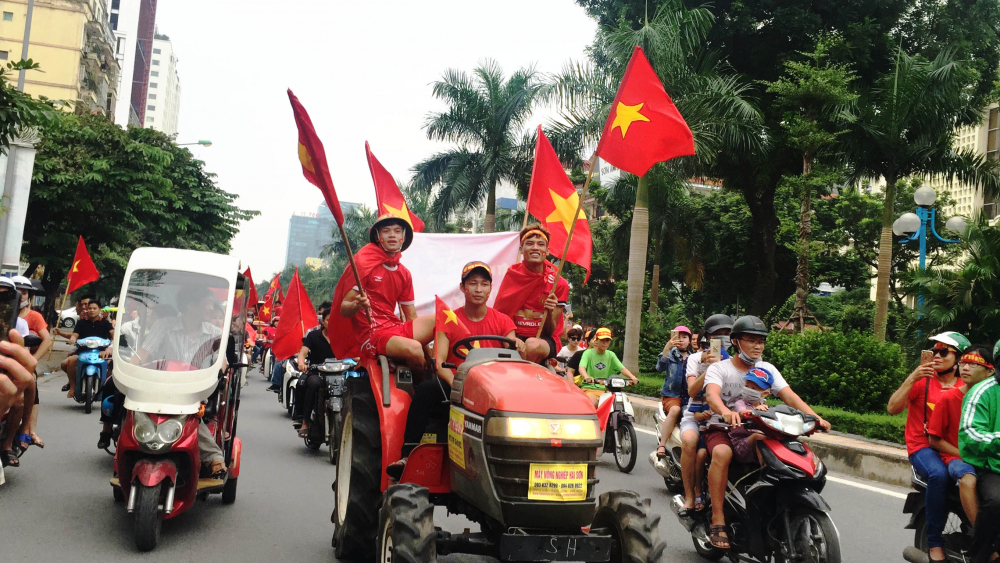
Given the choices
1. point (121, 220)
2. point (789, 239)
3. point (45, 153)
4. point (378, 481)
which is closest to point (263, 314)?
point (121, 220)

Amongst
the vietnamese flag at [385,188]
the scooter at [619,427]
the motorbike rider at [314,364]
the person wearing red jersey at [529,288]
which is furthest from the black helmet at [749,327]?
the motorbike rider at [314,364]

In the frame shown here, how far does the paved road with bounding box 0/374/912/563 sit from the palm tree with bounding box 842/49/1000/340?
11360 millimetres

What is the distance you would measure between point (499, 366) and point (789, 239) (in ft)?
99.3

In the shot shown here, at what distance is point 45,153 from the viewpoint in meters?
29.7

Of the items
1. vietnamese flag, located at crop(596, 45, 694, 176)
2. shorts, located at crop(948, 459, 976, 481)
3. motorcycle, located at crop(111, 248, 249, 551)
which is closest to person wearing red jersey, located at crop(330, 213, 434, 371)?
motorcycle, located at crop(111, 248, 249, 551)

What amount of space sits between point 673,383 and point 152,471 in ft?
19.2

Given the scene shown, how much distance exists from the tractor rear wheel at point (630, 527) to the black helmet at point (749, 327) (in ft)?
6.23

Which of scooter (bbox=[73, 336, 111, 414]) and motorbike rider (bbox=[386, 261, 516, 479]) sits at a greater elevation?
motorbike rider (bbox=[386, 261, 516, 479])

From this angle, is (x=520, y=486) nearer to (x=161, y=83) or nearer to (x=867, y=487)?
(x=867, y=487)

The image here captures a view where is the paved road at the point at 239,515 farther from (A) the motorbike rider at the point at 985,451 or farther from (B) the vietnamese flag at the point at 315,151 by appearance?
(B) the vietnamese flag at the point at 315,151

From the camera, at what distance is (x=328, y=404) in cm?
1057

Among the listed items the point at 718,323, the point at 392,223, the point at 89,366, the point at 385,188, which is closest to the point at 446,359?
the point at 392,223

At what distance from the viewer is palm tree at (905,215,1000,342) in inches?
558

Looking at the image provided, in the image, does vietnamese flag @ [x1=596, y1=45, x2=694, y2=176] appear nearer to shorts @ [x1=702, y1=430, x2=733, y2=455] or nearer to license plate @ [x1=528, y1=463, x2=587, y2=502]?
shorts @ [x1=702, y1=430, x2=733, y2=455]
